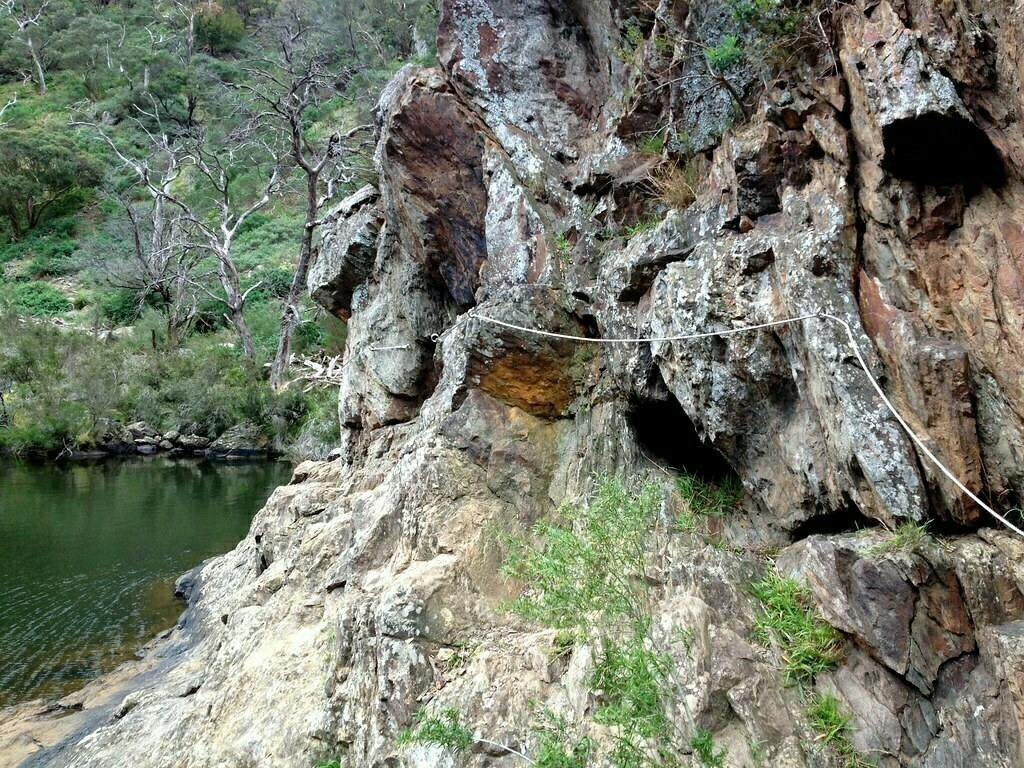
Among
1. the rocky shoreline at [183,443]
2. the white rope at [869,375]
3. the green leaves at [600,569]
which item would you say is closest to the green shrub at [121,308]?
the rocky shoreline at [183,443]

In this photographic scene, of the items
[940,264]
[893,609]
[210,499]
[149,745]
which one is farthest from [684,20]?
[210,499]

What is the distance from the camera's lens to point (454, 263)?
8.31 meters

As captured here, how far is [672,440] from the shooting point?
5.77m

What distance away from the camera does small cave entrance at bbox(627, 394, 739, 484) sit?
18.1 feet

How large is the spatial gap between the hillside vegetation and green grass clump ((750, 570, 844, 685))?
1282cm

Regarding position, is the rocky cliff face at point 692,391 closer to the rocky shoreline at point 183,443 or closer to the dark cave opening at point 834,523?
the dark cave opening at point 834,523

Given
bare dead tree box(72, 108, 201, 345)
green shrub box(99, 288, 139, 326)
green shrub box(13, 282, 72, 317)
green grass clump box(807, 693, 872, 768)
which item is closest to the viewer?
green grass clump box(807, 693, 872, 768)

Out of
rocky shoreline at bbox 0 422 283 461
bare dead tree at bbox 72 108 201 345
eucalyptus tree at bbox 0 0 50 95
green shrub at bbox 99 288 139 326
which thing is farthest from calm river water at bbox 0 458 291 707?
eucalyptus tree at bbox 0 0 50 95

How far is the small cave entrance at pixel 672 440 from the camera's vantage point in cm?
552

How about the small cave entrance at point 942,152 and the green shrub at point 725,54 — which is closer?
the small cave entrance at point 942,152

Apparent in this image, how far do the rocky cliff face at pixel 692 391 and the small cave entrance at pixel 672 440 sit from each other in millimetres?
24

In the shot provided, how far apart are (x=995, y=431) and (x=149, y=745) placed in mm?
6712

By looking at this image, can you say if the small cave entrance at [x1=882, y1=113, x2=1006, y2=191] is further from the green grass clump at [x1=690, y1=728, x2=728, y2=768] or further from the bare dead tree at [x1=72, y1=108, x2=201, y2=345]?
the bare dead tree at [x1=72, y1=108, x2=201, y2=345]

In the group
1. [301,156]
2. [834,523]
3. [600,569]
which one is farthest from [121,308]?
[834,523]
